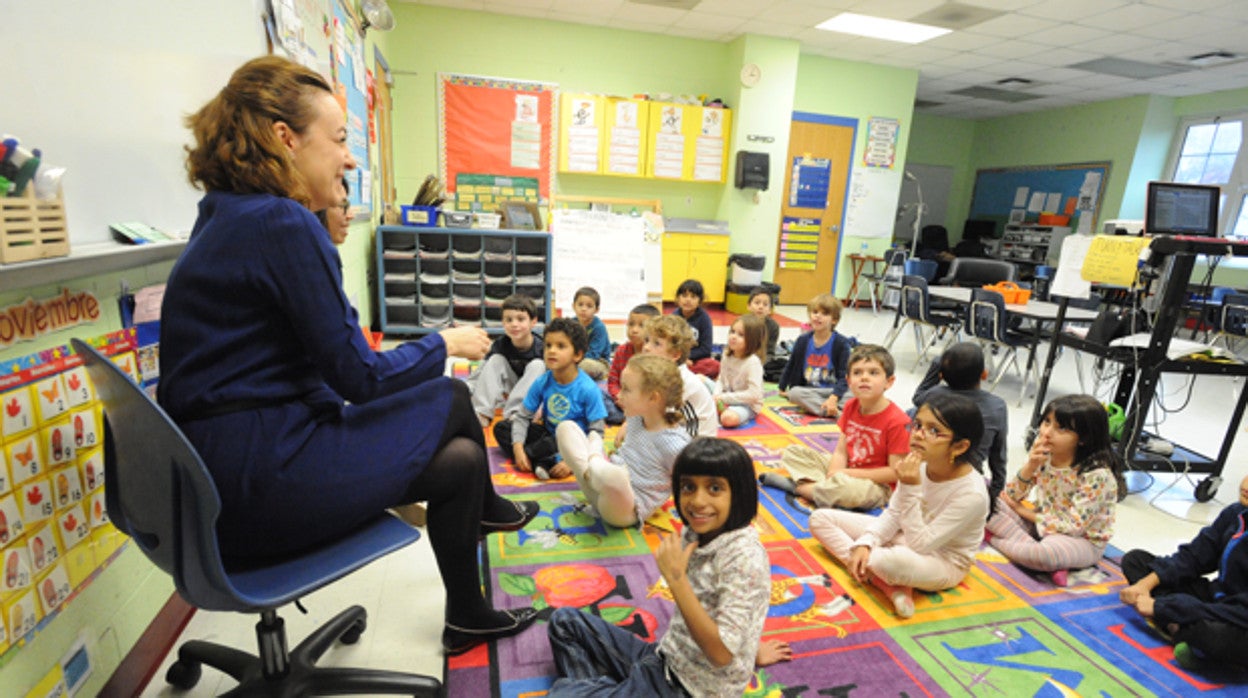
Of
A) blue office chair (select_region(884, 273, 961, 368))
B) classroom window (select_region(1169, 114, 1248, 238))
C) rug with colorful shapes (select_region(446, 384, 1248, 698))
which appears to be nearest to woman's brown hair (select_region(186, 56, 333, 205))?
rug with colorful shapes (select_region(446, 384, 1248, 698))

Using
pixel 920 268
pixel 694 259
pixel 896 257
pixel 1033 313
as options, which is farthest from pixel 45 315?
pixel 896 257

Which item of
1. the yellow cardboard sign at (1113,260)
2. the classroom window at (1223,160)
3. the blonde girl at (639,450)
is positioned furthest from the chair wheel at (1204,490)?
the classroom window at (1223,160)

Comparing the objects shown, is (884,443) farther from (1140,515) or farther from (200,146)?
(200,146)

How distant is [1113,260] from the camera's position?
8.95 ft

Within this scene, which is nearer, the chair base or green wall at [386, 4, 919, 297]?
the chair base

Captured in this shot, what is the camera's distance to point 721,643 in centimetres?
114

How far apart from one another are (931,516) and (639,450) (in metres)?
0.95

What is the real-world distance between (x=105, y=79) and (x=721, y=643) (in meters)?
1.64

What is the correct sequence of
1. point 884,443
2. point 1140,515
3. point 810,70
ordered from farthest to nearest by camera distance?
point 810,70
point 1140,515
point 884,443

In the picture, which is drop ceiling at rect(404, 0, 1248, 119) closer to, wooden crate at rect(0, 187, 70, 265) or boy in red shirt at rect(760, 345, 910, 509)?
boy in red shirt at rect(760, 345, 910, 509)

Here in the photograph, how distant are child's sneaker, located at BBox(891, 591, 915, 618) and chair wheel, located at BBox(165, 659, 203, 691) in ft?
5.93

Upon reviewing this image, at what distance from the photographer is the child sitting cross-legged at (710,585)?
1136 mm

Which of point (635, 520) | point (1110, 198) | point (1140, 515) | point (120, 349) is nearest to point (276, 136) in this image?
point (120, 349)

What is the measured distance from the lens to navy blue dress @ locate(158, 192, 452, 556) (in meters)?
0.95
